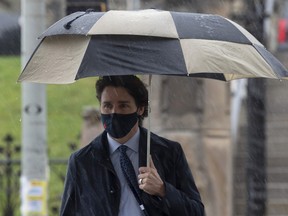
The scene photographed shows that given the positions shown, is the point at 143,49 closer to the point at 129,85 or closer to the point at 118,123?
the point at 129,85

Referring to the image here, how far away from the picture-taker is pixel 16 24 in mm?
12203

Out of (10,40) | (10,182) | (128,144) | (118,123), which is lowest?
(10,182)

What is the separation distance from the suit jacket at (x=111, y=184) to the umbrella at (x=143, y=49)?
464 mm

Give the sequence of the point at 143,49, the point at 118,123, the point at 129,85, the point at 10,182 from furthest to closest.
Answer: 1. the point at 10,182
2. the point at 129,85
3. the point at 118,123
4. the point at 143,49

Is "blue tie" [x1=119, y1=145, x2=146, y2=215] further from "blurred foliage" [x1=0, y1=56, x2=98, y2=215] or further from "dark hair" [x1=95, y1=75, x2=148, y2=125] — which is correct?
"blurred foliage" [x1=0, y1=56, x2=98, y2=215]

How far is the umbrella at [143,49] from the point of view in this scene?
475cm

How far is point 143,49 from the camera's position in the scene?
480 centimetres

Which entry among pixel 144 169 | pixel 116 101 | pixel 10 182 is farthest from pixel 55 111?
pixel 144 169

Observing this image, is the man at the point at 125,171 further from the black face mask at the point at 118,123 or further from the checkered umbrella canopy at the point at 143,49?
the checkered umbrella canopy at the point at 143,49

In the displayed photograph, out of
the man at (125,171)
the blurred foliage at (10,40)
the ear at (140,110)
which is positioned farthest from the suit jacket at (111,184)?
the blurred foliage at (10,40)

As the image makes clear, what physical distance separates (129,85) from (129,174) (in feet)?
1.48

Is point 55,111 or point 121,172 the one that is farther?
point 55,111

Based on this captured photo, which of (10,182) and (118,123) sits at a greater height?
(118,123)

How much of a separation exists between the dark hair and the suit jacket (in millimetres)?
201
